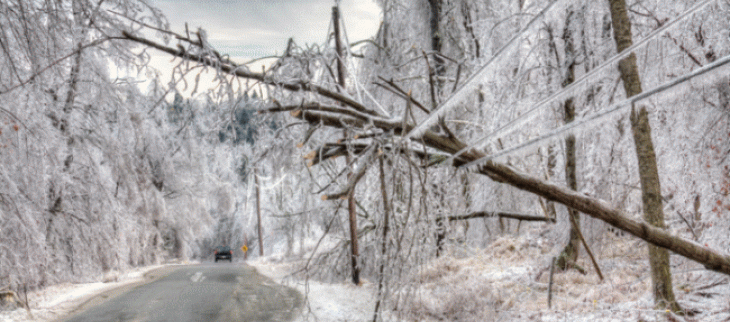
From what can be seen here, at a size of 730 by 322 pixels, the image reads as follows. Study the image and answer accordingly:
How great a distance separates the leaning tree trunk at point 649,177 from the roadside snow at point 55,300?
772 centimetres

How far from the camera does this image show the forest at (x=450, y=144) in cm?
375

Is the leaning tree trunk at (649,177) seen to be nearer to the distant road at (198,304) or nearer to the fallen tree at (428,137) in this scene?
the fallen tree at (428,137)

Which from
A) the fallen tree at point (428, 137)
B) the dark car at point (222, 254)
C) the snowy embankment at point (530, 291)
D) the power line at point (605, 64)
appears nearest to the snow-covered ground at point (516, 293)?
the snowy embankment at point (530, 291)

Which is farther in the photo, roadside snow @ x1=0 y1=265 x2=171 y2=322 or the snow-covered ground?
roadside snow @ x1=0 y1=265 x2=171 y2=322

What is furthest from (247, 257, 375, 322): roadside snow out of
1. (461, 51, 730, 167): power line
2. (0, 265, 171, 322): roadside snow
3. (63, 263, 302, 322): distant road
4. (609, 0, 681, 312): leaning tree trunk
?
(0, 265, 171, 322): roadside snow

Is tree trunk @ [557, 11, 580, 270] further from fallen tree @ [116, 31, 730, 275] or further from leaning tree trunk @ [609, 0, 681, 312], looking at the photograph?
fallen tree @ [116, 31, 730, 275]

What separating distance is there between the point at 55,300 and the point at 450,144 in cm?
803

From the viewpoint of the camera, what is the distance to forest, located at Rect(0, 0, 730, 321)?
375 cm

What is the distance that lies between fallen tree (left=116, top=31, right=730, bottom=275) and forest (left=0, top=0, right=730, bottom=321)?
0.02m

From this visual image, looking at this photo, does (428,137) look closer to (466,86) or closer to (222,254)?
(466,86)

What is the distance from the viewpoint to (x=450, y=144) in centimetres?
404

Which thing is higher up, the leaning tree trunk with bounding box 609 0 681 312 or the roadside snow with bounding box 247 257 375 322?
the leaning tree trunk with bounding box 609 0 681 312

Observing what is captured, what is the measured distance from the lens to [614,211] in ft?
13.8

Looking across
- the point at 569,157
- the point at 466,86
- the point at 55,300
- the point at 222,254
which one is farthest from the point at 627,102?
the point at 222,254
